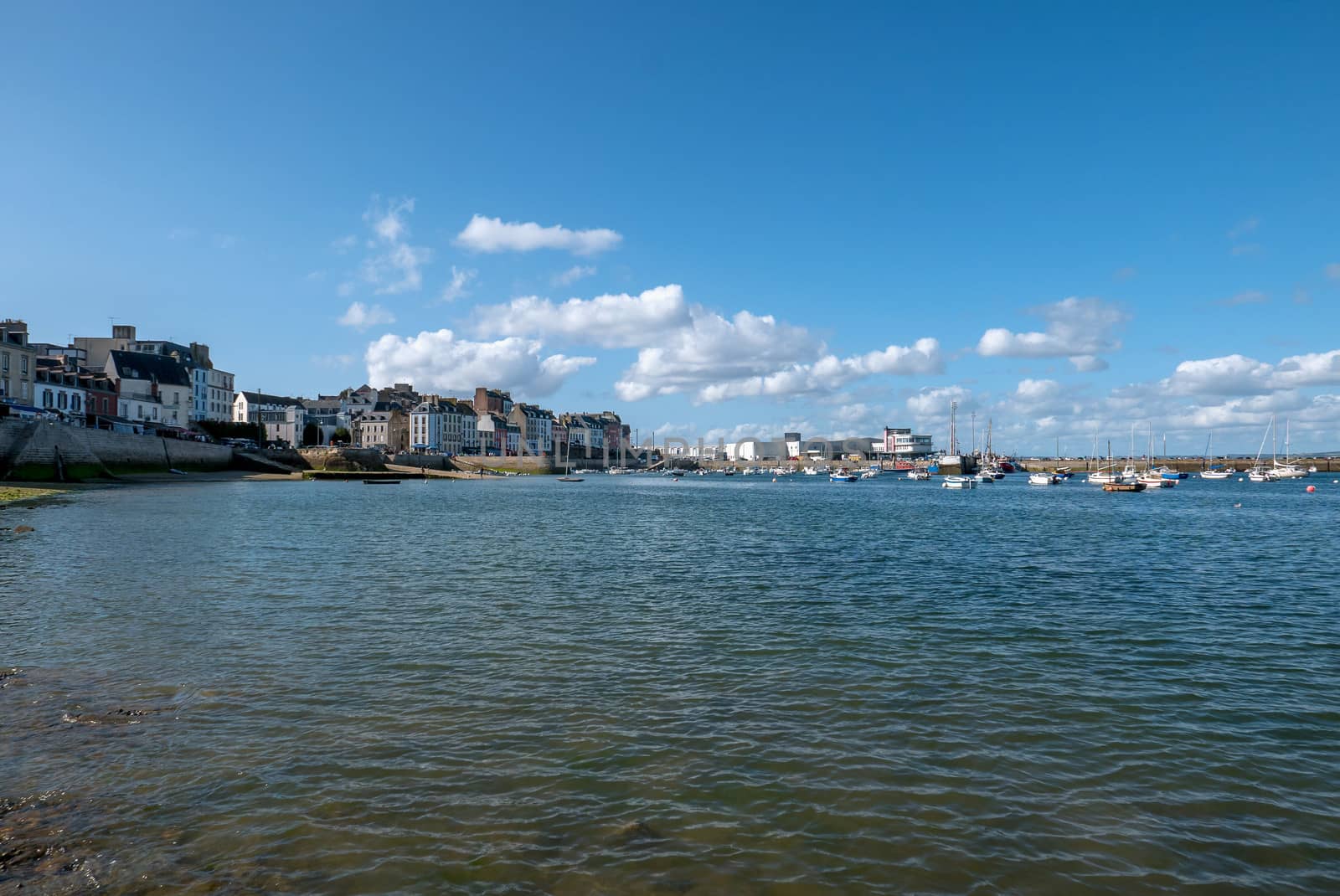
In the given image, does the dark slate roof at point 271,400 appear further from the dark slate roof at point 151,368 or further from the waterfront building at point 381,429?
the dark slate roof at point 151,368

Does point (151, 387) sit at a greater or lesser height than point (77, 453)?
greater

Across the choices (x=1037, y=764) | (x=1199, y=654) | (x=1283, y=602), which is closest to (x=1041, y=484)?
(x=1283, y=602)

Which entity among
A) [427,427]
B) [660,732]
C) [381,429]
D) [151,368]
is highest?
[151,368]

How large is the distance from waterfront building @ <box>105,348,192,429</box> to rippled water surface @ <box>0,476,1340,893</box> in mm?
95247

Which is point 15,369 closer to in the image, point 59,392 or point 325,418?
point 59,392

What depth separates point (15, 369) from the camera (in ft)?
254

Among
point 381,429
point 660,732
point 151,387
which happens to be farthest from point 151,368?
point 660,732

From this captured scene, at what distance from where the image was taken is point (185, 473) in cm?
9044

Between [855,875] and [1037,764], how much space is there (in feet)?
13.6

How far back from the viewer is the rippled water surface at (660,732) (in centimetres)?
771

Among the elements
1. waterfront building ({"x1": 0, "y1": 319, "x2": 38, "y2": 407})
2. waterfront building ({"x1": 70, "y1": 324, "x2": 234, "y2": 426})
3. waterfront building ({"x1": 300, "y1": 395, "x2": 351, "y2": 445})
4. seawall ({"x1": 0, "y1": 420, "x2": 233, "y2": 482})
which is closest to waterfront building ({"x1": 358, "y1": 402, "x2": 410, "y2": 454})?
waterfront building ({"x1": 300, "y1": 395, "x2": 351, "y2": 445})

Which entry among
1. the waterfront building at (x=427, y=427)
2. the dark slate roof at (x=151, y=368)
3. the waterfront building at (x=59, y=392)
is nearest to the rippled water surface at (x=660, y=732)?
the waterfront building at (x=59, y=392)

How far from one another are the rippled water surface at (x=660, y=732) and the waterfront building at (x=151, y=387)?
95.2 m

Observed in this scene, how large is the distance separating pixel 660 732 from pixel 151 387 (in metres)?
127
